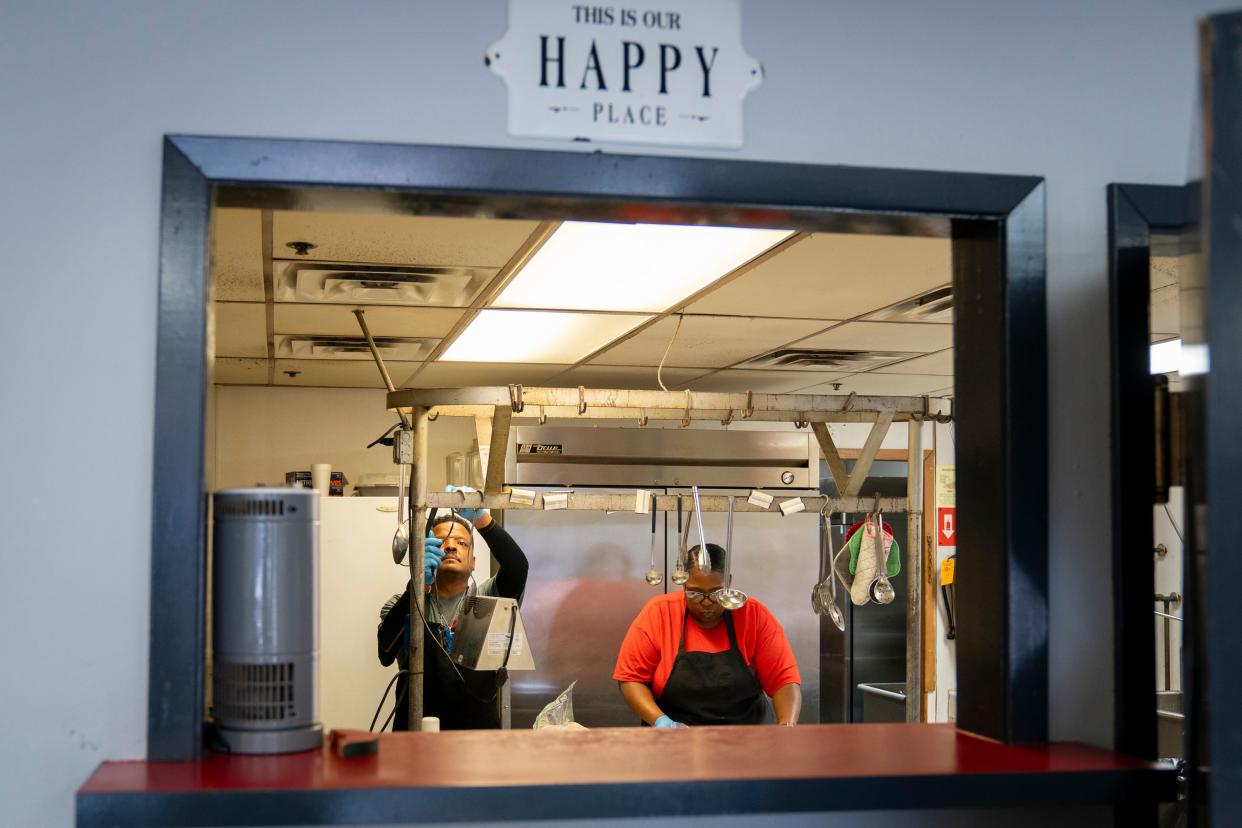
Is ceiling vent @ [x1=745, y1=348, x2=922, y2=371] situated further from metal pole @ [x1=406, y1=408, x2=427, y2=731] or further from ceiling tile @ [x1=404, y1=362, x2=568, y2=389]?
metal pole @ [x1=406, y1=408, x2=427, y2=731]

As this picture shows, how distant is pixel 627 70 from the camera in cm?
175

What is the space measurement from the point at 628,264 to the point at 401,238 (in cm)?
63

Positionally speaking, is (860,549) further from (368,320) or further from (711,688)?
(368,320)

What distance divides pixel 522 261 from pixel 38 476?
1823 millimetres

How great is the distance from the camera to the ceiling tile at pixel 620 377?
564 centimetres

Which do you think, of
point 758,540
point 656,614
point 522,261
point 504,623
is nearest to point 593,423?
point 758,540

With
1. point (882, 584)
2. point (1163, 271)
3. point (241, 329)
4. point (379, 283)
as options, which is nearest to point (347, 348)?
point (241, 329)

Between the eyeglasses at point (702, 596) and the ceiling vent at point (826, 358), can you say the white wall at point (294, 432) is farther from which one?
the eyeglasses at point (702, 596)

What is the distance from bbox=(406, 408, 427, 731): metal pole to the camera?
356cm

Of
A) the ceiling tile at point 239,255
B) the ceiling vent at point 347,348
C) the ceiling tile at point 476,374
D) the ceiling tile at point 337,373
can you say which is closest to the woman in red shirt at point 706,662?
the ceiling tile at point 476,374

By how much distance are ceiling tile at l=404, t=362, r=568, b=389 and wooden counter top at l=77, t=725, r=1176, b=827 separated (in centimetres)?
376

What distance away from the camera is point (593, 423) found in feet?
20.7

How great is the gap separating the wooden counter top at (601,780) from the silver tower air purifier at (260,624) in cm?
5

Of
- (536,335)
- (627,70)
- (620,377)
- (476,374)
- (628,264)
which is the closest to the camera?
(627,70)
